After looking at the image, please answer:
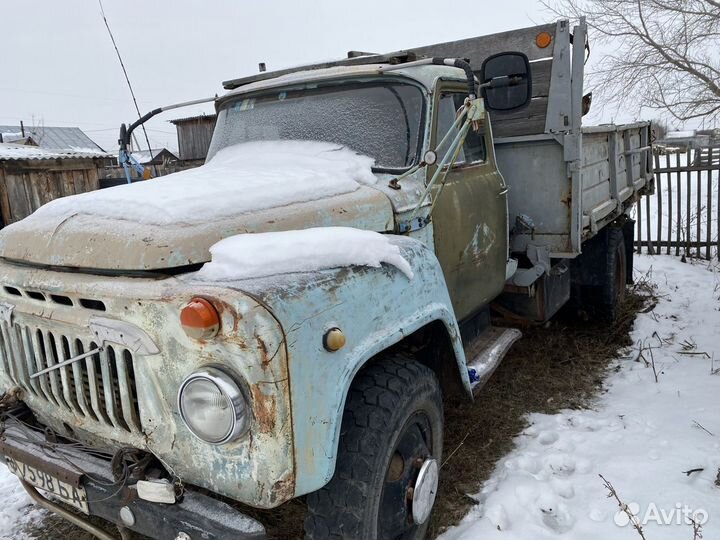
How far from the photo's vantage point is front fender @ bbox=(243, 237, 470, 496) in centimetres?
180

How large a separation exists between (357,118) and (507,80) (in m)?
0.81

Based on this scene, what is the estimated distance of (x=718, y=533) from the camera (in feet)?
8.34

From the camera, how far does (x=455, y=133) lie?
3.24 meters

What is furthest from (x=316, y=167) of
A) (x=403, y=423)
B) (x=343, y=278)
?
(x=403, y=423)

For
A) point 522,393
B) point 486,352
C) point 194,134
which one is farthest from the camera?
point 194,134

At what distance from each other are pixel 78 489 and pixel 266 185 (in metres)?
1.38

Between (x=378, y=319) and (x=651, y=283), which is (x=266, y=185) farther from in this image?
(x=651, y=283)

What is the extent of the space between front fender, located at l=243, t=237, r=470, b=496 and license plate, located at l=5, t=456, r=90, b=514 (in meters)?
0.86

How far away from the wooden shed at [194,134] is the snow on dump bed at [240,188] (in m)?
18.2

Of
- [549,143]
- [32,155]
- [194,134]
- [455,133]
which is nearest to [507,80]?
[455,133]

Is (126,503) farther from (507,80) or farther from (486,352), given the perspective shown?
(507,80)

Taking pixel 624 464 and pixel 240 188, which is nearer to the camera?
pixel 240 188

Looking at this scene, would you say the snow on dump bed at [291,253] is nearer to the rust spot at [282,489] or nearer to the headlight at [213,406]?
the headlight at [213,406]

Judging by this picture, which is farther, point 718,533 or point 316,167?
point 316,167
